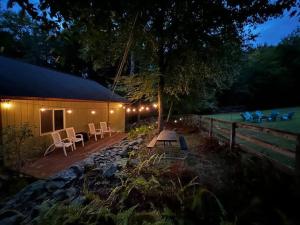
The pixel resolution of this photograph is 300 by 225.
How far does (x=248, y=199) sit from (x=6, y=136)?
693 centimetres

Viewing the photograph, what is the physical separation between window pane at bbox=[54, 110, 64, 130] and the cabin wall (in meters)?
0.26

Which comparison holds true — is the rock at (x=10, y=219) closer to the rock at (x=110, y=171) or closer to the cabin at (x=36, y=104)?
the rock at (x=110, y=171)

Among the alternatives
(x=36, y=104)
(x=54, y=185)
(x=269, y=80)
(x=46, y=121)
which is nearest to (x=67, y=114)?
(x=46, y=121)

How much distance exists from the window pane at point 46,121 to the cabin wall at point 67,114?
0.28 meters

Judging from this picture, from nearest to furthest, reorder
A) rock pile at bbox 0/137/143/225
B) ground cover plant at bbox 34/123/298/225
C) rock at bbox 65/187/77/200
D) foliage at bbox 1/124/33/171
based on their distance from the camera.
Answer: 1. ground cover plant at bbox 34/123/298/225
2. rock pile at bbox 0/137/143/225
3. rock at bbox 65/187/77/200
4. foliage at bbox 1/124/33/171

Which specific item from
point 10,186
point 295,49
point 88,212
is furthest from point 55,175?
point 295,49

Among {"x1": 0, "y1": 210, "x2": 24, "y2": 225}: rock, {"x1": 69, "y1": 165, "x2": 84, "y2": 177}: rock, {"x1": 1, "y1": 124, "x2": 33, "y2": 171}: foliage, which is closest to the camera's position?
{"x1": 0, "y1": 210, "x2": 24, "y2": 225}: rock

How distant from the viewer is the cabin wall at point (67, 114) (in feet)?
22.2

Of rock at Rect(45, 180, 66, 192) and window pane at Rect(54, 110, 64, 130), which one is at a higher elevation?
window pane at Rect(54, 110, 64, 130)

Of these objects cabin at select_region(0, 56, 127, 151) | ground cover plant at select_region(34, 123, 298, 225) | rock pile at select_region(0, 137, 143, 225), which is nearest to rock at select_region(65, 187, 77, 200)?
rock pile at select_region(0, 137, 143, 225)

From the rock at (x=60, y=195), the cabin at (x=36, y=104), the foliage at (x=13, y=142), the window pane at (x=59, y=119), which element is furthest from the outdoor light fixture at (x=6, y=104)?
the rock at (x=60, y=195)

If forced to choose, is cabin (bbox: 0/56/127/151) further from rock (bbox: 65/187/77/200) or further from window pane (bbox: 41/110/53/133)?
rock (bbox: 65/187/77/200)

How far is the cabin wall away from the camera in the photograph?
677 cm

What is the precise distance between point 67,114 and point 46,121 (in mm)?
1487
